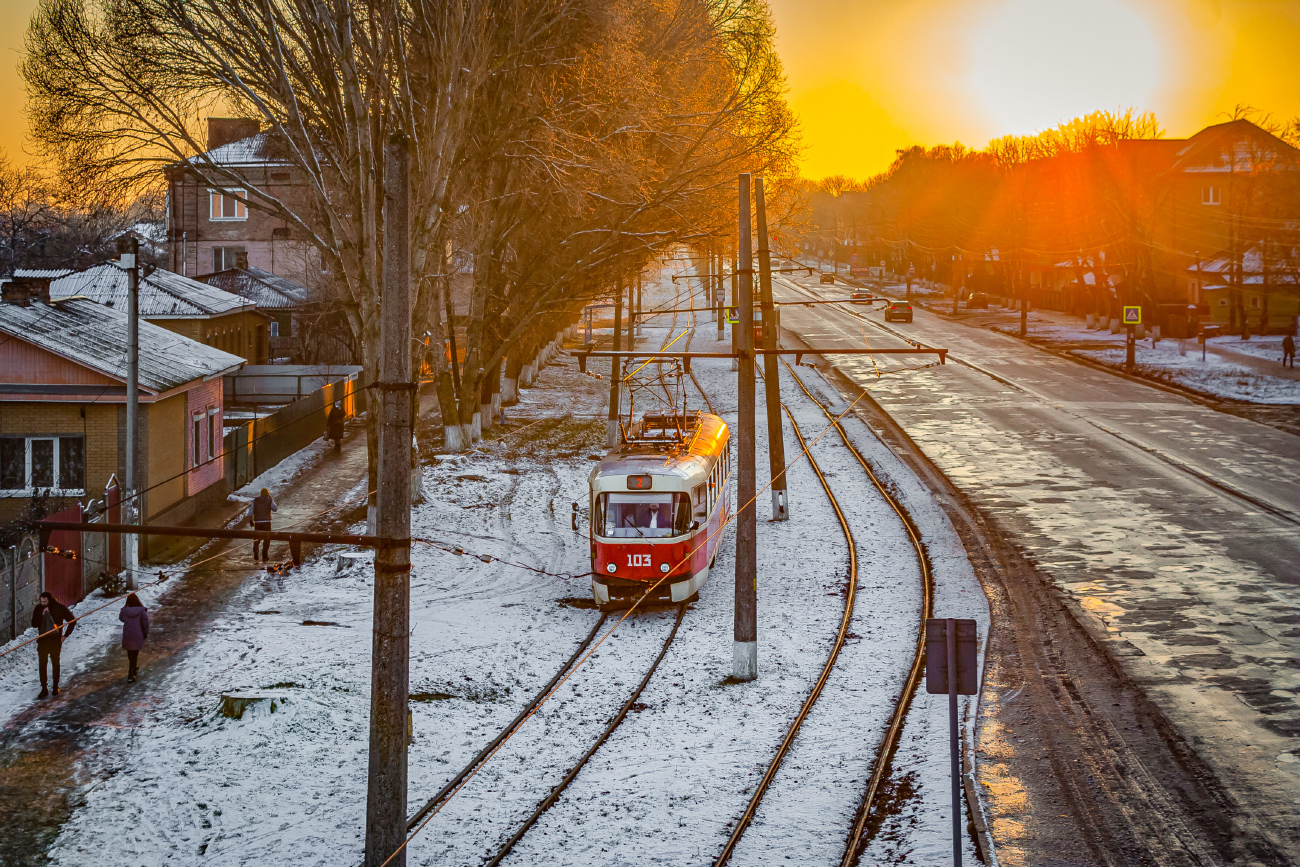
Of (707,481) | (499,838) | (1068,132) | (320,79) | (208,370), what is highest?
(1068,132)

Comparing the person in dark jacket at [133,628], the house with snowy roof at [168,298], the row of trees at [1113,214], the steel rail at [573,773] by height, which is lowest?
the steel rail at [573,773]

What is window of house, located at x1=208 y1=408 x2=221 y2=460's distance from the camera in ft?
94.3

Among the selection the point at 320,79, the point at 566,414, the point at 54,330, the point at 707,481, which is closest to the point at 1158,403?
the point at 566,414

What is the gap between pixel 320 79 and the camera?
22.5 metres

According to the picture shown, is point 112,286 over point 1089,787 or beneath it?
over

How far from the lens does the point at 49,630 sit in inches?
589

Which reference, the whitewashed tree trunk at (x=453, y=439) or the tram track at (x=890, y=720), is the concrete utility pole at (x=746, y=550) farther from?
the whitewashed tree trunk at (x=453, y=439)

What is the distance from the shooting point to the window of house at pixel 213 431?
1132 inches

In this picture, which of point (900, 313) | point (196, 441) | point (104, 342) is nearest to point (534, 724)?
point (104, 342)

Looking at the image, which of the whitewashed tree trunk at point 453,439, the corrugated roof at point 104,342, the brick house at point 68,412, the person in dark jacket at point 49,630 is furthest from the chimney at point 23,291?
the person in dark jacket at point 49,630

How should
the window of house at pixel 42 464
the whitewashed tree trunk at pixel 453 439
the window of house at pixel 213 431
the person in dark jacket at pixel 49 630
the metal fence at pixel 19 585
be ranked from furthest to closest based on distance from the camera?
the whitewashed tree trunk at pixel 453 439 → the window of house at pixel 213 431 → the window of house at pixel 42 464 → the metal fence at pixel 19 585 → the person in dark jacket at pixel 49 630

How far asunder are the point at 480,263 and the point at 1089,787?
2458cm

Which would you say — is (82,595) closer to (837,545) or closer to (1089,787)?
(837,545)

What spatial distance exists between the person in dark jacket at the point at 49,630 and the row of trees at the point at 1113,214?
50.4 m
